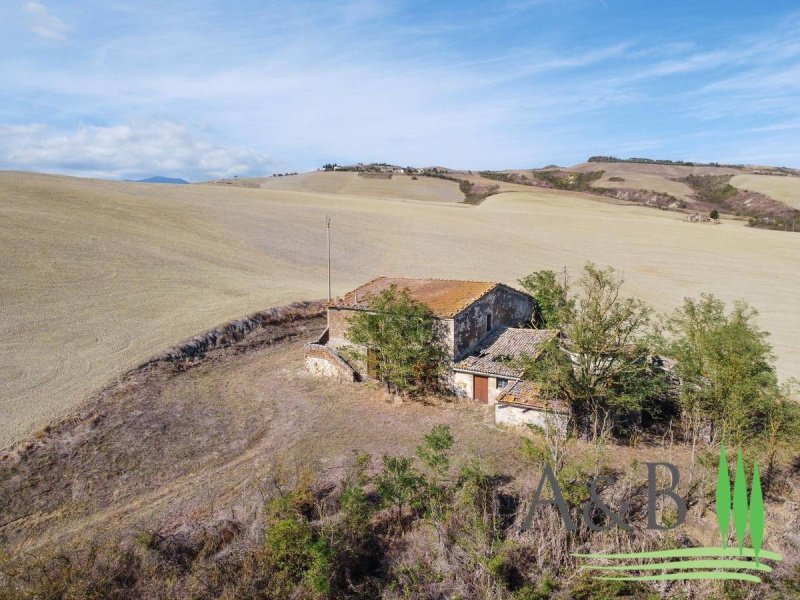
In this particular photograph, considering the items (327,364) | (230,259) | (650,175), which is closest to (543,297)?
(327,364)

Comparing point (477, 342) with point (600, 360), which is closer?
point (600, 360)

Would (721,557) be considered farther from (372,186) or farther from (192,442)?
(372,186)

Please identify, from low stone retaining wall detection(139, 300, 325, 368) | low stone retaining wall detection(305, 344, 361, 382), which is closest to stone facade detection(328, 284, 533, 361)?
low stone retaining wall detection(305, 344, 361, 382)

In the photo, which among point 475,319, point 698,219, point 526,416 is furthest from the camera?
point 698,219

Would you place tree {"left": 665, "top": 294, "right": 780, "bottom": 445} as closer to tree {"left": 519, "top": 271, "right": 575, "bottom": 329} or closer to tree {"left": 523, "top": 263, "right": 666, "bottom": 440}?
tree {"left": 523, "top": 263, "right": 666, "bottom": 440}

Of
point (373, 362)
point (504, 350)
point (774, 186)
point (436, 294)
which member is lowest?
point (373, 362)

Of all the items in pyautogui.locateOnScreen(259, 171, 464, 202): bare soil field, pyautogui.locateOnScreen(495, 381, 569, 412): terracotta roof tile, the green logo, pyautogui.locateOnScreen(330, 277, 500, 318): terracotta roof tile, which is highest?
pyautogui.locateOnScreen(259, 171, 464, 202): bare soil field
